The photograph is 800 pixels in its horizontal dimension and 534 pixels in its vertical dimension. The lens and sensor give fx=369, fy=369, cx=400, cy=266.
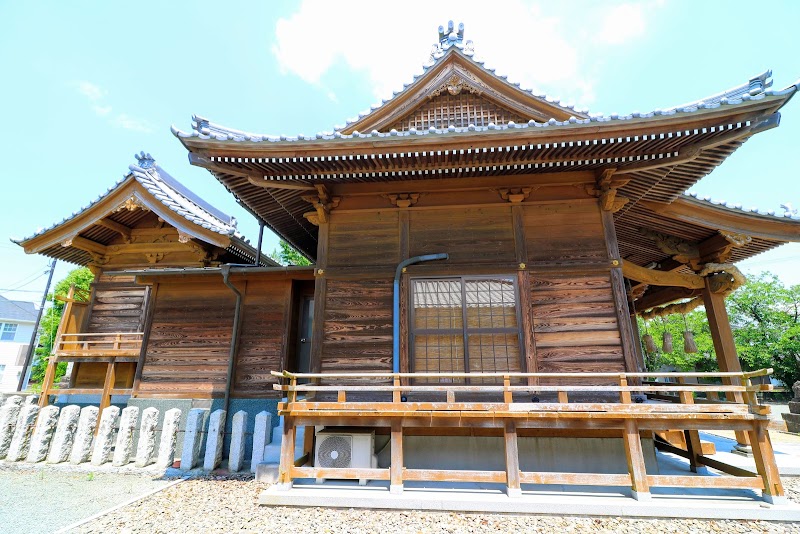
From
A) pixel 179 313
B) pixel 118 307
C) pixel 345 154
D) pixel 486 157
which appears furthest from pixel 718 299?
pixel 118 307

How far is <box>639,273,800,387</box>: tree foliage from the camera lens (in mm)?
21734

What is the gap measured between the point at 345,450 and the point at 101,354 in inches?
333

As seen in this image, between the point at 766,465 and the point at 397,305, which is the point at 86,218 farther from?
the point at 766,465

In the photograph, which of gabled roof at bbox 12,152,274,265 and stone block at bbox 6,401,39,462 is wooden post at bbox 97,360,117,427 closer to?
stone block at bbox 6,401,39,462

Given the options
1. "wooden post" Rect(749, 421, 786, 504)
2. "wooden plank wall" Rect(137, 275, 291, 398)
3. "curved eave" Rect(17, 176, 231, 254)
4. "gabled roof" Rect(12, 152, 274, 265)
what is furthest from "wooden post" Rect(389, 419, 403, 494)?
"curved eave" Rect(17, 176, 231, 254)

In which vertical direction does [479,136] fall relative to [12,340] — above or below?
above

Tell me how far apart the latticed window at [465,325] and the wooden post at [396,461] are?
132 centimetres

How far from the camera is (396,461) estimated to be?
5.16 metres

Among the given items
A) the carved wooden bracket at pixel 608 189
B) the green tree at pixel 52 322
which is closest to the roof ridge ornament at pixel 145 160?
the carved wooden bracket at pixel 608 189

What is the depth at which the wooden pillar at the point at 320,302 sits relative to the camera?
6.65 m

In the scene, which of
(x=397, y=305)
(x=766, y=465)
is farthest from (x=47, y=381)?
(x=766, y=465)

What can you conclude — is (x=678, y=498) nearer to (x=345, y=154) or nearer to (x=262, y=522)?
(x=262, y=522)

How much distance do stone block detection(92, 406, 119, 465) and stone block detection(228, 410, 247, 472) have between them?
9.14ft

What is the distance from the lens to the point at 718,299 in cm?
865
